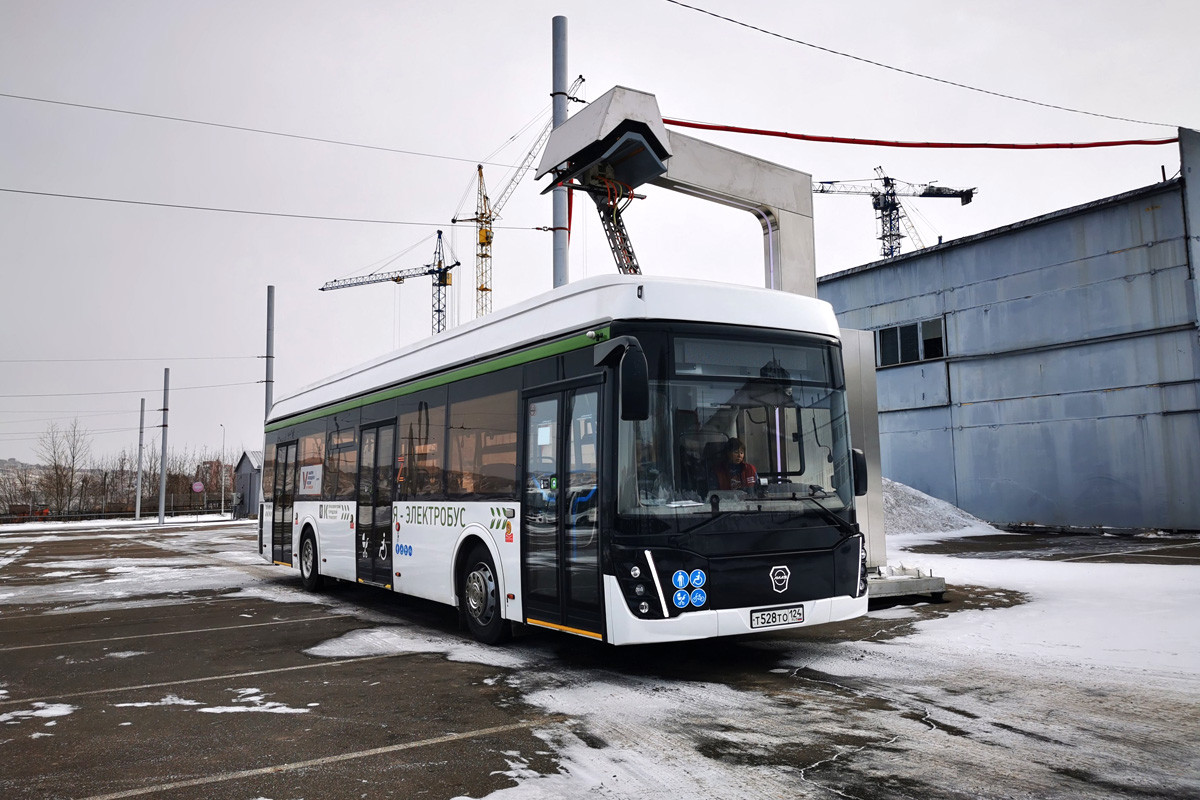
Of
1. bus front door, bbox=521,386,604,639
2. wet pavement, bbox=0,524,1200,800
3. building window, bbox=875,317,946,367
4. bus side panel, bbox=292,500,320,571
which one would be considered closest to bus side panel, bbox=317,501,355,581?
bus side panel, bbox=292,500,320,571

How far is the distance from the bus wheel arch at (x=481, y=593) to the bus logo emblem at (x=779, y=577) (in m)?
2.69

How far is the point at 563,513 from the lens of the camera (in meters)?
7.47

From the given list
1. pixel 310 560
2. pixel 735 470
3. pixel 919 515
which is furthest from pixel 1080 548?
pixel 310 560

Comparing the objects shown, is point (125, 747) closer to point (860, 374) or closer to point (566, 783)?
point (566, 783)

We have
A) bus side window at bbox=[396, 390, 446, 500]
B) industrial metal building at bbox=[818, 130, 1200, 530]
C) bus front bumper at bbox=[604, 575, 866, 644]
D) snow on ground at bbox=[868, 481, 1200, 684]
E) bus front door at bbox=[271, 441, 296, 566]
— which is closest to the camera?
bus front bumper at bbox=[604, 575, 866, 644]

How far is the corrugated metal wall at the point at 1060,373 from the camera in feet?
71.1

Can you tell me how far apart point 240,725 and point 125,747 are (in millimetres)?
692

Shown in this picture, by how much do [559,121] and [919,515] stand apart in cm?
1503

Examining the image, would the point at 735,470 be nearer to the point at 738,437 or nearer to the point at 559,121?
the point at 738,437

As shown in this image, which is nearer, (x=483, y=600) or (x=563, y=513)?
(x=563, y=513)

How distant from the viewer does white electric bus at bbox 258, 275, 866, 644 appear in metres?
6.70

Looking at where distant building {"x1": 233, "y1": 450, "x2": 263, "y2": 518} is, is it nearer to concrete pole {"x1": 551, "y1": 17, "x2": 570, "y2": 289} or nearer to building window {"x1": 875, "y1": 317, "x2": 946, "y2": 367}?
building window {"x1": 875, "y1": 317, "x2": 946, "y2": 367}

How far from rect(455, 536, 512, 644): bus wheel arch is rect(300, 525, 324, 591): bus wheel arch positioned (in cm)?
533

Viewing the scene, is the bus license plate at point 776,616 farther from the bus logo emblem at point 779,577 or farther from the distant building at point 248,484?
the distant building at point 248,484
